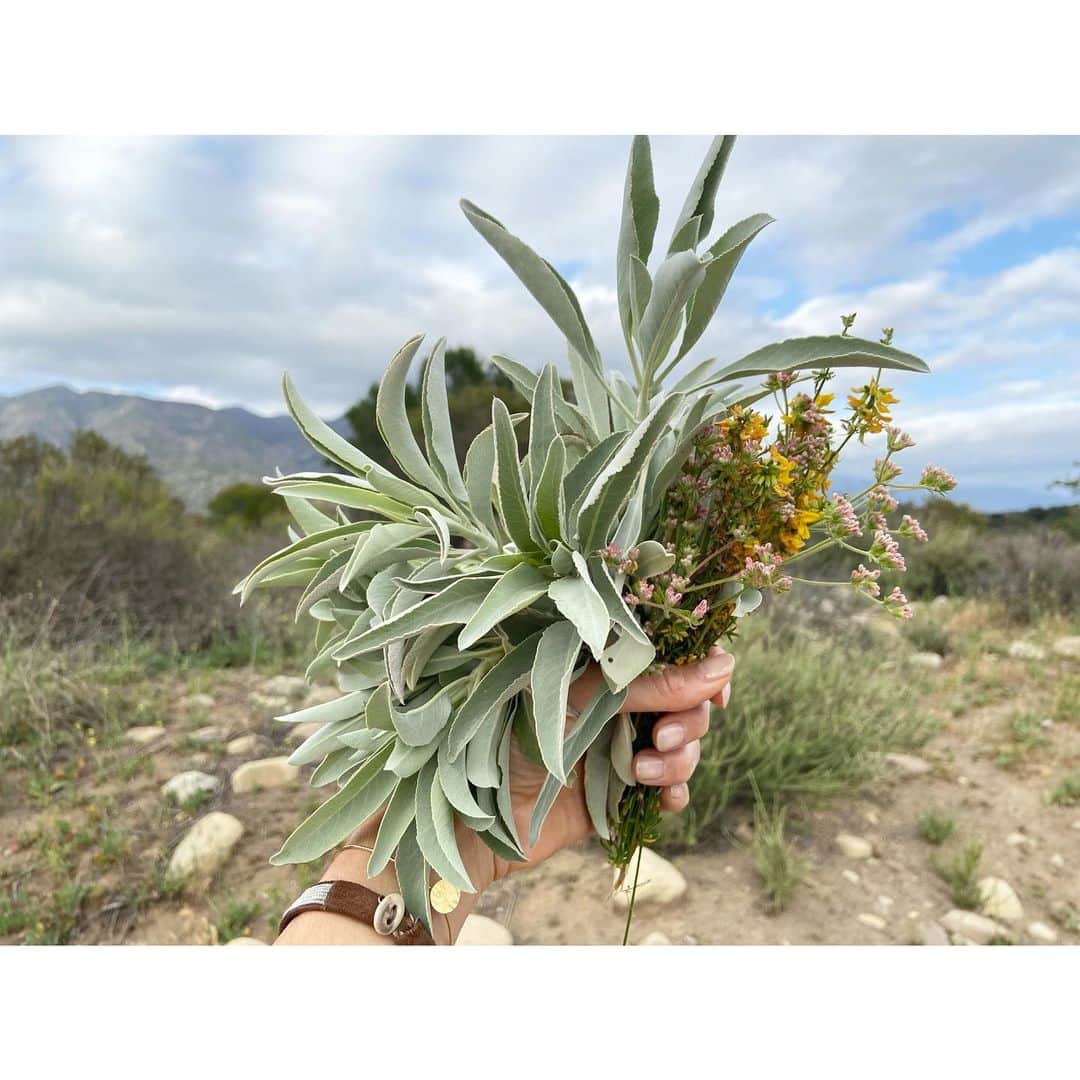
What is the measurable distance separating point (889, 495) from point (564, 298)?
1.13 feet

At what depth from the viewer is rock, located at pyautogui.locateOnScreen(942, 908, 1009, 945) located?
213 centimetres

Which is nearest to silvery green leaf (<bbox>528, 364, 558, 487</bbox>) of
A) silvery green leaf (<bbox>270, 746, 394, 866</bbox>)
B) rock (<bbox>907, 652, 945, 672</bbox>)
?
silvery green leaf (<bbox>270, 746, 394, 866</bbox>)

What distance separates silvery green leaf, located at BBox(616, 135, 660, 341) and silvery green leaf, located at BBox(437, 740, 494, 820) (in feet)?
1.39

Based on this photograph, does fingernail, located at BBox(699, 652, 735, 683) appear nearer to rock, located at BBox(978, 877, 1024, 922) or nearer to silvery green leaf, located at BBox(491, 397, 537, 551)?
silvery green leaf, located at BBox(491, 397, 537, 551)

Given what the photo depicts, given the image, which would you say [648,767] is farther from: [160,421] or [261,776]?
[160,421]

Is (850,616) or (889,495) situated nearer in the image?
(889,495)

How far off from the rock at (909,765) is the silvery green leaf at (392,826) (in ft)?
8.66

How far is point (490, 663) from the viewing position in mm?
793

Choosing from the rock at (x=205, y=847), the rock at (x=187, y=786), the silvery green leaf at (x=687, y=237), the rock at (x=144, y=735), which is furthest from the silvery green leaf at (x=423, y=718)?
the rock at (x=144, y=735)

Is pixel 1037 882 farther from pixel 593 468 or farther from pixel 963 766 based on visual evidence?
pixel 593 468

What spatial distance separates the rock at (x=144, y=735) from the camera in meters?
2.92

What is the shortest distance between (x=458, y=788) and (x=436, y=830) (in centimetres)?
4

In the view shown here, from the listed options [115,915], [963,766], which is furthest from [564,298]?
[963,766]

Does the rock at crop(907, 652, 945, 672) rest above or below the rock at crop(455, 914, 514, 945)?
above
